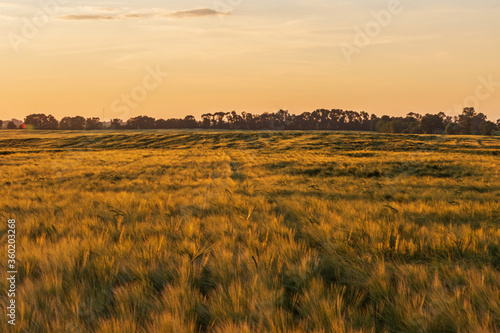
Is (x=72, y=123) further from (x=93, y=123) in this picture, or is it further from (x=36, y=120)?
(x=36, y=120)

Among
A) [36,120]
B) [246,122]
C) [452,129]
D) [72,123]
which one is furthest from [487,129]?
[36,120]

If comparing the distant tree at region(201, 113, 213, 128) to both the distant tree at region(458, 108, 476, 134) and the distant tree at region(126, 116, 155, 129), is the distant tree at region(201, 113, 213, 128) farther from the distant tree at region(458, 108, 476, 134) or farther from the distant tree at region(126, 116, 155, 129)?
the distant tree at region(458, 108, 476, 134)

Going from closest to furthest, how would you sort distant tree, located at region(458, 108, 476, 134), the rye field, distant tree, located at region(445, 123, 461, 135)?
the rye field, distant tree, located at region(445, 123, 461, 135), distant tree, located at region(458, 108, 476, 134)

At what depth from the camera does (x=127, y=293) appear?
122 inches

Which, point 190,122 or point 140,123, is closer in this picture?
point 140,123

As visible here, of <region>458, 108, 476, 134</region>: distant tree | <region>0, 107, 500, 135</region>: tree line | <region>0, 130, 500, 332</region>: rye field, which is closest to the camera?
<region>0, 130, 500, 332</region>: rye field

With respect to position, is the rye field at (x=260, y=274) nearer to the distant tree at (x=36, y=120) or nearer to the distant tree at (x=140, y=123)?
the distant tree at (x=140, y=123)

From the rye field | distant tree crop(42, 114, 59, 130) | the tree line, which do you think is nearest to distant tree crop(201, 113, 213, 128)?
the tree line

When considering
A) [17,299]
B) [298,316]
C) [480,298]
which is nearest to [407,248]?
[480,298]

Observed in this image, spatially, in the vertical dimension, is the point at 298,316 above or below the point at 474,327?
below

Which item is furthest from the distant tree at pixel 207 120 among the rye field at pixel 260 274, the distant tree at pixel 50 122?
the rye field at pixel 260 274

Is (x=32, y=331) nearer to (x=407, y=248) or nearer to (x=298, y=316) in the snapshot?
(x=298, y=316)

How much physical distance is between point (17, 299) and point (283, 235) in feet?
10.9

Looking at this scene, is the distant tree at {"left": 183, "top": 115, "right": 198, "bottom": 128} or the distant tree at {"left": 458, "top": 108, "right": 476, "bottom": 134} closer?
the distant tree at {"left": 458, "top": 108, "right": 476, "bottom": 134}
